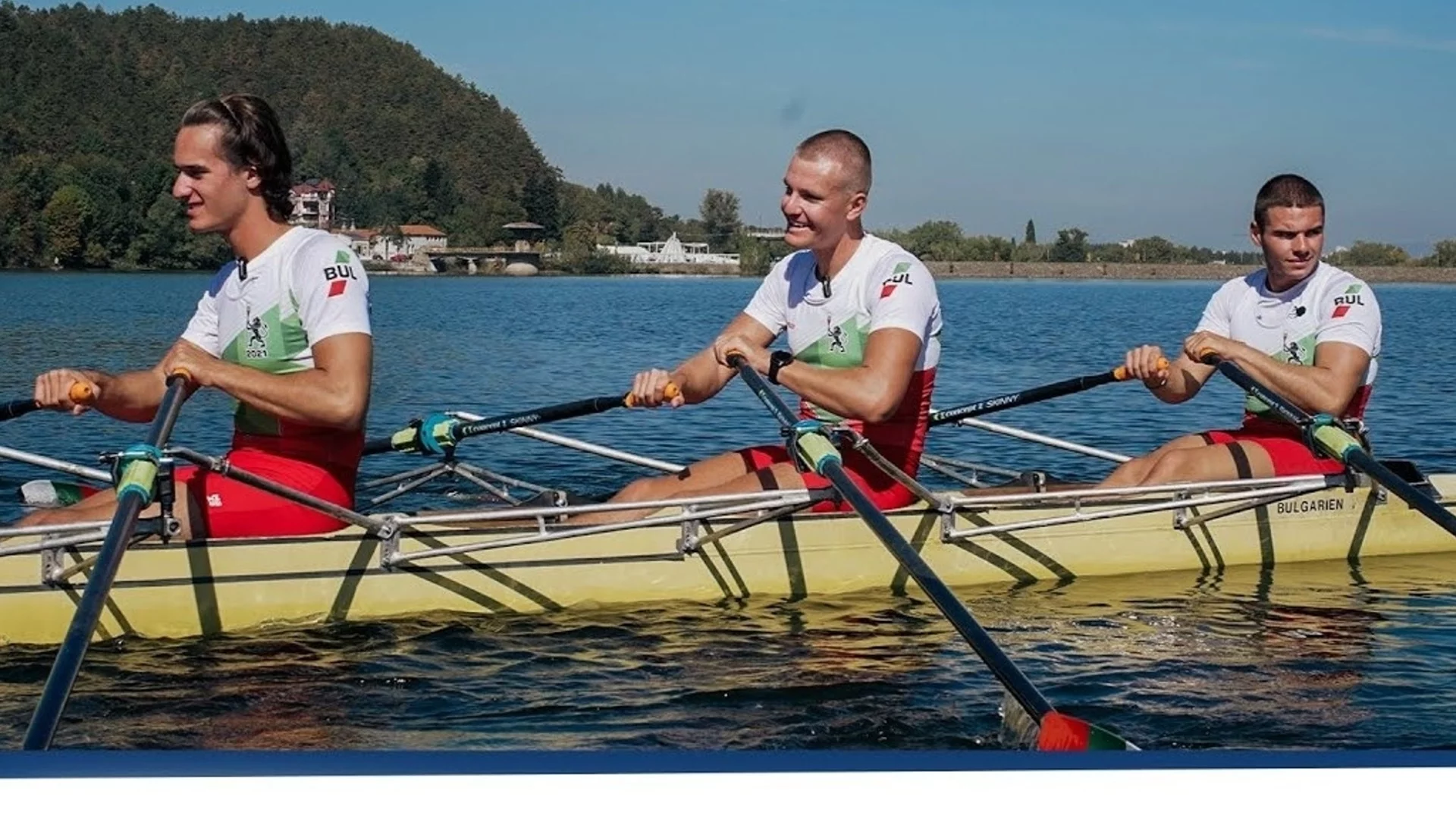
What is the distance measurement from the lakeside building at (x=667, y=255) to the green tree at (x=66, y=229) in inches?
2610

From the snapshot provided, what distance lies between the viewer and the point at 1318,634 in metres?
8.35

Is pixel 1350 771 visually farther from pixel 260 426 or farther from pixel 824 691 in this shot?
pixel 260 426

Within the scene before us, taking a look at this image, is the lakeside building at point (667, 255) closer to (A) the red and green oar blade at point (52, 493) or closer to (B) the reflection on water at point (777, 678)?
(A) the red and green oar blade at point (52, 493)

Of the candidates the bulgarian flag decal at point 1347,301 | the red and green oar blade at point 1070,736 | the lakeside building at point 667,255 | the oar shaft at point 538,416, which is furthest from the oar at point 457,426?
the lakeside building at point 667,255

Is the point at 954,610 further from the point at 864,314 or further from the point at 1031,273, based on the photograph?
the point at 1031,273

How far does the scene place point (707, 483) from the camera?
8.18 meters

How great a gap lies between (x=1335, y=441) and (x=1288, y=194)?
149 centimetres

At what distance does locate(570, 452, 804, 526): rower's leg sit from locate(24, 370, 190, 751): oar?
231cm

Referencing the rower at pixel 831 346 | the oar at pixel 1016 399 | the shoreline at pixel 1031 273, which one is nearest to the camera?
the rower at pixel 831 346

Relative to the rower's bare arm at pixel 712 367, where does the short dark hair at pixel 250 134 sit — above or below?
above

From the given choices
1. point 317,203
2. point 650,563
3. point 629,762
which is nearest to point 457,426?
point 650,563

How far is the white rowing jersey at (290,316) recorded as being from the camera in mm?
6660

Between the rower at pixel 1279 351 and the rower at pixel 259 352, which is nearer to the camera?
Answer: the rower at pixel 259 352

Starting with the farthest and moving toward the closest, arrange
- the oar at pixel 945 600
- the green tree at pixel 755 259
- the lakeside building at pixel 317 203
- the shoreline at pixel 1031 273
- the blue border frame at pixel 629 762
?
the green tree at pixel 755 259
the shoreline at pixel 1031 273
the lakeside building at pixel 317 203
the oar at pixel 945 600
the blue border frame at pixel 629 762
